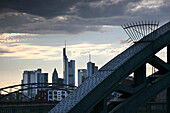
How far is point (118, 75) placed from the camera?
1123cm

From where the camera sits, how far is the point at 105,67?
12.4 meters

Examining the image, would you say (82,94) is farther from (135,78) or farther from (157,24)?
(157,24)

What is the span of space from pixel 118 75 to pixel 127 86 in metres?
0.53

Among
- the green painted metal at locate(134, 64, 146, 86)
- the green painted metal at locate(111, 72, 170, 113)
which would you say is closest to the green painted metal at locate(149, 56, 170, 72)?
the green painted metal at locate(111, 72, 170, 113)

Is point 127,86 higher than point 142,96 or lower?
higher

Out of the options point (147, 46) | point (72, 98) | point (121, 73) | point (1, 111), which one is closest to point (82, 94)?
point (72, 98)

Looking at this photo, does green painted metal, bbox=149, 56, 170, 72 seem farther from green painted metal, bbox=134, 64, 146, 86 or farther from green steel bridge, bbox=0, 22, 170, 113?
green painted metal, bbox=134, 64, 146, 86

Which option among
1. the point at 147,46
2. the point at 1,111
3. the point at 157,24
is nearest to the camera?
the point at 147,46

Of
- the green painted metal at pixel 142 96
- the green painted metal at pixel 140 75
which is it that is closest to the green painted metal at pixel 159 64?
the green painted metal at pixel 142 96

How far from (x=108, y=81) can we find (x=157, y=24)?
3.19 meters

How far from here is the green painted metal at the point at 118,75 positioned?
10.6m

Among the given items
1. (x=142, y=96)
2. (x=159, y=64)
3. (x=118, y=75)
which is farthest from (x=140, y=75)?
(x=118, y=75)

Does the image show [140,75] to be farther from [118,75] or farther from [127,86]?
[118,75]

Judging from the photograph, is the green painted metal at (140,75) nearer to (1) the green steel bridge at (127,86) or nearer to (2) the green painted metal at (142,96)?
(1) the green steel bridge at (127,86)
